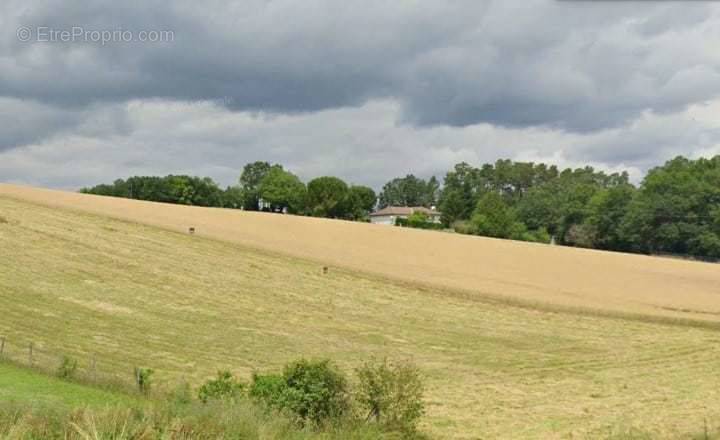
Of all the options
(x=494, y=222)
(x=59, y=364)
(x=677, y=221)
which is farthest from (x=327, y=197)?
(x=59, y=364)

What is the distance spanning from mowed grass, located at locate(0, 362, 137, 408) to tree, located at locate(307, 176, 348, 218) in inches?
5583

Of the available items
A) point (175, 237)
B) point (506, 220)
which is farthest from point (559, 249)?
point (506, 220)

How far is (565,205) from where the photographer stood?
161 metres

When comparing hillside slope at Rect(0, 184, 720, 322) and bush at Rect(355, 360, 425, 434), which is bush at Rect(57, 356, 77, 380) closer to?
bush at Rect(355, 360, 425, 434)

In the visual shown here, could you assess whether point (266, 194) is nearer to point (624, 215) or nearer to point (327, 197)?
point (327, 197)

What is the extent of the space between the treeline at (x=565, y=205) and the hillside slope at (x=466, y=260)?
158ft

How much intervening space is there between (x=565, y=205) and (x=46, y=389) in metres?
150

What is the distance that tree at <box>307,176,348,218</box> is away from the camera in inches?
6526

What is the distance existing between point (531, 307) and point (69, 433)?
47.2 m

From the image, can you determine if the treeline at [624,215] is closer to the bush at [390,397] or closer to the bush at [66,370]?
the bush at [390,397]

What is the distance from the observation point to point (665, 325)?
169ft

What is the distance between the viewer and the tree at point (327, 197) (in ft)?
544

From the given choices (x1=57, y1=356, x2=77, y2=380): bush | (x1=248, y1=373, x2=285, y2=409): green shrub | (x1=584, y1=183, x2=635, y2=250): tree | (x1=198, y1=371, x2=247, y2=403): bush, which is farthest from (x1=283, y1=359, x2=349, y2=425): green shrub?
(x1=584, y1=183, x2=635, y2=250): tree

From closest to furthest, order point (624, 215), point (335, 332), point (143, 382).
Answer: point (143, 382) → point (335, 332) → point (624, 215)
